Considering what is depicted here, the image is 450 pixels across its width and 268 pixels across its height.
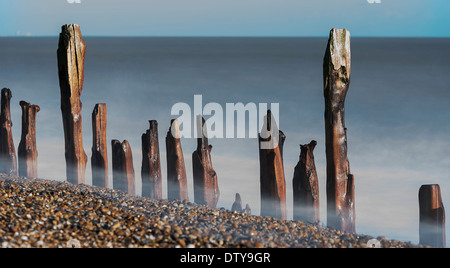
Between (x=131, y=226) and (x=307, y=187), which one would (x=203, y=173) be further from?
(x=131, y=226)

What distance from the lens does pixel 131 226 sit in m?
5.41

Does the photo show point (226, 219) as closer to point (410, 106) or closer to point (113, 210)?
point (113, 210)

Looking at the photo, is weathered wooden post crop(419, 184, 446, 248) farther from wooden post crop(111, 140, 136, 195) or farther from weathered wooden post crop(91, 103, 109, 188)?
weathered wooden post crop(91, 103, 109, 188)

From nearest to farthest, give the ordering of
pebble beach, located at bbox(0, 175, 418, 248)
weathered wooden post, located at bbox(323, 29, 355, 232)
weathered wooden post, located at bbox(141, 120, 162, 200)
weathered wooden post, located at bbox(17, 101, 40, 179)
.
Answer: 1. pebble beach, located at bbox(0, 175, 418, 248)
2. weathered wooden post, located at bbox(323, 29, 355, 232)
3. weathered wooden post, located at bbox(141, 120, 162, 200)
4. weathered wooden post, located at bbox(17, 101, 40, 179)

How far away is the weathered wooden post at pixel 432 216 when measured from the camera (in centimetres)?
645

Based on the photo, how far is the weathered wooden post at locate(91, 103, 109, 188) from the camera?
789cm

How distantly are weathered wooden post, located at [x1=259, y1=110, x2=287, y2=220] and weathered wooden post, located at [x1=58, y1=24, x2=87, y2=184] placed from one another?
2.66 m

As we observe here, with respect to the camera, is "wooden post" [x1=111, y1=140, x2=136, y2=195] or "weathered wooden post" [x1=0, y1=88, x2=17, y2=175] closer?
"wooden post" [x1=111, y1=140, x2=136, y2=195]

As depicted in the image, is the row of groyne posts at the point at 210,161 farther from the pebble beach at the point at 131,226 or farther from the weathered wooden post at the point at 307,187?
the pebble beach at the point at 131,226

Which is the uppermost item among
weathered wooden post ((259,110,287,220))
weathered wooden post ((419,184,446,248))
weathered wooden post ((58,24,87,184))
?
weathered wooden post ((58,24,87,184))

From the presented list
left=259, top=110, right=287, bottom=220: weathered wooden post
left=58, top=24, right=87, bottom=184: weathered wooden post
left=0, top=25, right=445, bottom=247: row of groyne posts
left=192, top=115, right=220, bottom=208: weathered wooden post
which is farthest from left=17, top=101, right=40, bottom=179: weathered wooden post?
left=259, top=110, right=287, bottom=220: weathered wooden post

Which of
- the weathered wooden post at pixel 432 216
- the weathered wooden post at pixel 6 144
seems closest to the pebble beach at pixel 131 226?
the weathered wooden post at pixel 432 216

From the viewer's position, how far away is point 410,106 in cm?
2009

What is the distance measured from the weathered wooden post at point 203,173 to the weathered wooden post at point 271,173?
0.76 metres
